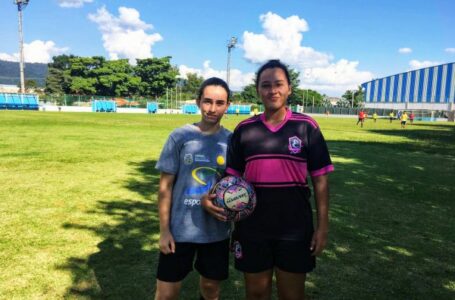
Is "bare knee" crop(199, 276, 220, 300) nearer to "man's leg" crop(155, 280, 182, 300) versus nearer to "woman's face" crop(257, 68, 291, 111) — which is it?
"man's leg" crop(155, 280, 182, 300)

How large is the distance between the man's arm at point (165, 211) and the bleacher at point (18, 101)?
55667mm

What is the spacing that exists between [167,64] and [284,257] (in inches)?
3533

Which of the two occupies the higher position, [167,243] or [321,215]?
[321,215]

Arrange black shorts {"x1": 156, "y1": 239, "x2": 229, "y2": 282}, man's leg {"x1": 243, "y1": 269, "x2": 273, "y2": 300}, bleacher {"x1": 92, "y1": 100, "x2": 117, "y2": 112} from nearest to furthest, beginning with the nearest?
man's leg {"x1": 243, "y1": 269, "x2": 273, "y2": 300}
black shorts {"x1": 156, "y1": 239, "x2": 229, "y2": 282}
bleacher {"x1": 92, "y1": 100, "x2": 117, "y2": 112}

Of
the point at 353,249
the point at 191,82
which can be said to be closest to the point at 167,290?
the point at 353,249

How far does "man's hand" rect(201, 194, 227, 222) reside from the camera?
108 inches

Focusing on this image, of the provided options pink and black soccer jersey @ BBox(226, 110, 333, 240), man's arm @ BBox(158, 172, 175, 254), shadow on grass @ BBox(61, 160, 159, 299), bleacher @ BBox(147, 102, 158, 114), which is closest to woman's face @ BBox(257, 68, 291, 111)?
pink and black soccer jersey @ BBox(226, 110, 333, 240)

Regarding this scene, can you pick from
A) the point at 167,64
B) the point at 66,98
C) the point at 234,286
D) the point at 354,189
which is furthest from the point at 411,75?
the point at 234,286

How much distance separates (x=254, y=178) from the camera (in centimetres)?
275

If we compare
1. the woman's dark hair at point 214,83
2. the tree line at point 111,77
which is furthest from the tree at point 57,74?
the woman's dark hair at point 214,83

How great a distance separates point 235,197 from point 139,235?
10.4ft

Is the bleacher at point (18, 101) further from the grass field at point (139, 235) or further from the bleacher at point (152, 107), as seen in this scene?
the grass field at point (139, 235)

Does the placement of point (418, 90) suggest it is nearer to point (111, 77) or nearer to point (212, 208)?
point (111, 77)

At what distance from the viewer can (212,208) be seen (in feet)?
9.04
